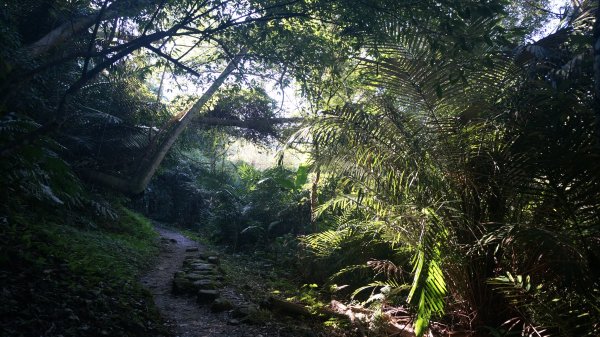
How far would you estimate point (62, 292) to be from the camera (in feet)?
11.7

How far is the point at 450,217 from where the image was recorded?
161 inches

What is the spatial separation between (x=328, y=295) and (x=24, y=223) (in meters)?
4.59

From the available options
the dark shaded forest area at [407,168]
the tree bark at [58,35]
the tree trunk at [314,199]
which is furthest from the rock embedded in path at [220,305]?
the tree bark at [58,35]

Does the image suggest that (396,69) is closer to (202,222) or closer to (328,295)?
(328,295)

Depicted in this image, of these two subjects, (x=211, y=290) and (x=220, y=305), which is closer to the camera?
(x=220, y=305)

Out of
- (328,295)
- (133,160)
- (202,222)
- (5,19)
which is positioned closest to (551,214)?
(328,295)

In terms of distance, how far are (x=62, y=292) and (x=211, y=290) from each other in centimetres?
230

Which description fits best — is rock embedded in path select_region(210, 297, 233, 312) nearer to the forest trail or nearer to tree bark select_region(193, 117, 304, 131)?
the forest trail

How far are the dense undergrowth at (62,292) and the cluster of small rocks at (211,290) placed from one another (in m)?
0.88

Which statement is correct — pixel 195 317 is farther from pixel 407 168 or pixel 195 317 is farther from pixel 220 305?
pixel 407 168

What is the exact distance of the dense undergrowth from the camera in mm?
3031

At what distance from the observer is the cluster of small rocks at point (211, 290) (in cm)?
492

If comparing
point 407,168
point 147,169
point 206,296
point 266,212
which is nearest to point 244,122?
point 266,212

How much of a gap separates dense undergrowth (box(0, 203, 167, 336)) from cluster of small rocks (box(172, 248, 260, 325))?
0.88 m
